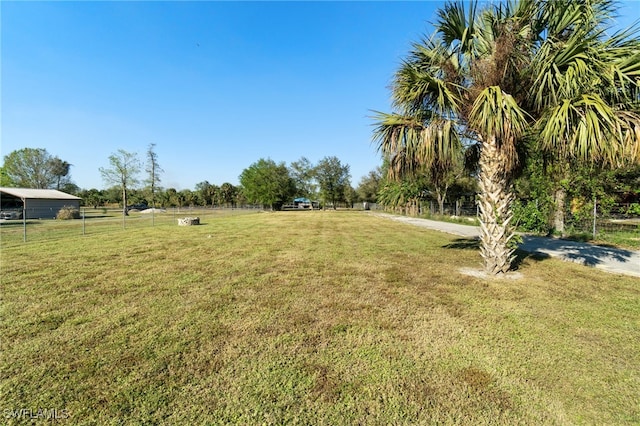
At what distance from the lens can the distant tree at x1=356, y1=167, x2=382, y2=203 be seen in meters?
54.6

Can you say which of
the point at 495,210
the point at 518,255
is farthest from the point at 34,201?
the point at 518,255

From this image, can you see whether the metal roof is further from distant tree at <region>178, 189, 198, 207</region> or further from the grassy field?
distant tree at <region>178, 189, 198, 207</region>

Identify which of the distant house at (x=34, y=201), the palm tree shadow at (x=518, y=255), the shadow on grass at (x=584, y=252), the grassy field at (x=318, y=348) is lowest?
the grassy field at (x=318, y=348)

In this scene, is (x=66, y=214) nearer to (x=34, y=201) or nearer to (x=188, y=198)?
(x=34, y=201)

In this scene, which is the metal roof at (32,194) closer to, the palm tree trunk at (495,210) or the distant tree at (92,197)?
the distant tree at (92,197)

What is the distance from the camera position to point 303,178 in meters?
62.1

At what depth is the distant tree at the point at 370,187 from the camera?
54594 mm

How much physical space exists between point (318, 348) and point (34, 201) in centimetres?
3772

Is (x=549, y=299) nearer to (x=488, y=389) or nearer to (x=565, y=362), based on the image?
(x=565, y=362)

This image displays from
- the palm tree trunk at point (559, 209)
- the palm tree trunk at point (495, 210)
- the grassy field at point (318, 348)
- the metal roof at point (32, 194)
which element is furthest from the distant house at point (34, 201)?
the palm tree trunk at point (559, 209)

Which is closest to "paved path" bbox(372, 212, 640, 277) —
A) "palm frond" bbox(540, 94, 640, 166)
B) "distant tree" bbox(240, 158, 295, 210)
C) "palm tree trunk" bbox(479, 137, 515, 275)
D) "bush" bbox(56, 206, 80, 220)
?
"palm tree trunk" bbox(479, 137, 515, 275)

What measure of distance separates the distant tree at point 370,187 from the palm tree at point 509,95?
156 feet

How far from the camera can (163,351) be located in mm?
2738

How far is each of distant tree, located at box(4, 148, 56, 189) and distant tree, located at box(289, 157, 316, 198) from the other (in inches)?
1809
